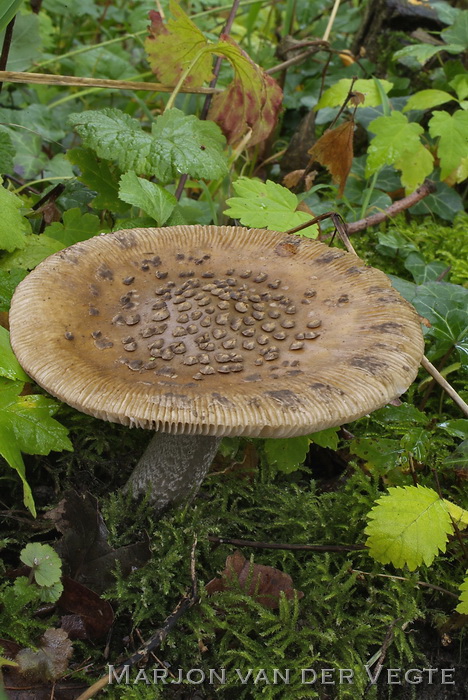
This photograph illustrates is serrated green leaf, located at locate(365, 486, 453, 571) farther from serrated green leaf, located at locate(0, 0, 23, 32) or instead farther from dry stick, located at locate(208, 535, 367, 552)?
serrated green leaf, located at locate(0, 0, 23, 32)

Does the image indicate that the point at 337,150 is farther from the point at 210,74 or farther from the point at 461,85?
the point at 461,85

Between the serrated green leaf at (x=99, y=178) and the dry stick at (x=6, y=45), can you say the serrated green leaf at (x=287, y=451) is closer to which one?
the serrated green leaf at (x=99, y=178)

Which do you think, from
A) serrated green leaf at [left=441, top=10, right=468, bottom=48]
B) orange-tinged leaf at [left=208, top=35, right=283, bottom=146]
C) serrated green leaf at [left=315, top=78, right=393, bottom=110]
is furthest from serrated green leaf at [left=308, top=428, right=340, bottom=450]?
serrated green leaf at [left=441, top=10, right=468, bottom=48]

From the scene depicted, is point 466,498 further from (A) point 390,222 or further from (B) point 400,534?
(A) point 390,222

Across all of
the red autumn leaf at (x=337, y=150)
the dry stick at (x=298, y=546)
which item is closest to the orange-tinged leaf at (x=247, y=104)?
the red autumn leaf at (x=337, y=150)

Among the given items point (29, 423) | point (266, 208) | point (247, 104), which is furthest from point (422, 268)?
point (29, 423)

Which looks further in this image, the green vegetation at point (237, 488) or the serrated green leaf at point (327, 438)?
the serrated green leaf at point (327, 438)
